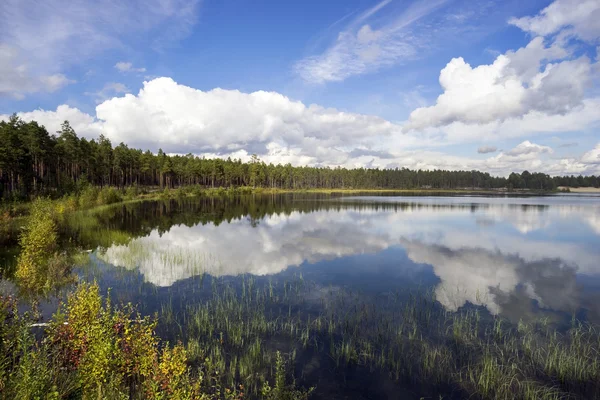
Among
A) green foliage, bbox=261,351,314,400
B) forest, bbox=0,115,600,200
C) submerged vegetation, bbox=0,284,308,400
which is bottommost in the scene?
green foliage, bbox=261,351,314,400

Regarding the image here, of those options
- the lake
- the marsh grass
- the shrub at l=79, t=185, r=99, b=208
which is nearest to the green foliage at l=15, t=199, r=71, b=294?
the lake

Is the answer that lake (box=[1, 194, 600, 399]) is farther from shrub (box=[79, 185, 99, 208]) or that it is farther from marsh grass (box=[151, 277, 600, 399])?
shrub (box=[79, 185, 99, 208])

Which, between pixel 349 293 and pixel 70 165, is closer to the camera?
pixel 349 293

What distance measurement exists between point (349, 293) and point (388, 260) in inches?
398

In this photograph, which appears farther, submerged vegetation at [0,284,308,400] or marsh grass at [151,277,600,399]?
marsh grass at [151,277,600,399]

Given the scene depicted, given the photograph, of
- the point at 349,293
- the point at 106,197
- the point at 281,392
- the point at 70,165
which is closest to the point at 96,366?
the point at 281,392

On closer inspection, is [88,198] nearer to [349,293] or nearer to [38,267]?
[38,267]

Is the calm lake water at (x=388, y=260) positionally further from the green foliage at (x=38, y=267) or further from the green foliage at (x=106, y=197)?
the green foliage at (x=106, y=197)

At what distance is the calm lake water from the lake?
157 millimetres

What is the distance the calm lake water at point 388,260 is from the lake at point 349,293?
0.51ft

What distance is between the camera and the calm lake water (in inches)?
771

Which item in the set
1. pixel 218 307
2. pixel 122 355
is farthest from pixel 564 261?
pixel 122 355

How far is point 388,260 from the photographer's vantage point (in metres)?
28.4

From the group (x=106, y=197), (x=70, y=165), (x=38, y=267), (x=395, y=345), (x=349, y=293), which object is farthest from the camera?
Result: (x=70, y=165)
